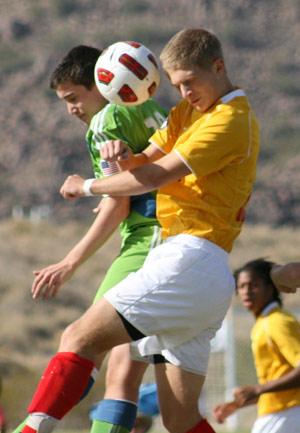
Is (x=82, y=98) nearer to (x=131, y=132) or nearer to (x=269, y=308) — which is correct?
(x=131, y=132)

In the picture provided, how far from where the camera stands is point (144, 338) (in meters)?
7.07

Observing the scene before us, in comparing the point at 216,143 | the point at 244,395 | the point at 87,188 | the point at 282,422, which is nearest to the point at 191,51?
the point at 216,143

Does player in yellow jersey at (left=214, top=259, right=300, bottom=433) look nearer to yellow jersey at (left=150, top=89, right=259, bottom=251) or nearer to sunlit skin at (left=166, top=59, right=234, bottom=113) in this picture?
yellow jersey at (left=150, top=89, right=259, bottom=251)

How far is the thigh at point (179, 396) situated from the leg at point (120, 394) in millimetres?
353

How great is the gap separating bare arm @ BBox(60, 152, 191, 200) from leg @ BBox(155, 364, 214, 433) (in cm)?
85

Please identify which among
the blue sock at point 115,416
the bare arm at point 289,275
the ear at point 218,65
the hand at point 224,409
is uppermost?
the ear at point 218,65

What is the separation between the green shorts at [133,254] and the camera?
24.7ft

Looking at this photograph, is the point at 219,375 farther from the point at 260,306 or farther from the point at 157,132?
the point at 157,132

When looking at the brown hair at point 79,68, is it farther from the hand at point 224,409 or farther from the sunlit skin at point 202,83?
the hand at point 224,409

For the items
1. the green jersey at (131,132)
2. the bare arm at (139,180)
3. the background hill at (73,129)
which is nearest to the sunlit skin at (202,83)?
the bare arm at (139,180)

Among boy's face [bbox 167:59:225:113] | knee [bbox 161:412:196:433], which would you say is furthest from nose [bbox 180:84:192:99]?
knee [bbox 161:412:196:433]

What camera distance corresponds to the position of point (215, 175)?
685 cm

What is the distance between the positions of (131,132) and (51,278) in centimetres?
87

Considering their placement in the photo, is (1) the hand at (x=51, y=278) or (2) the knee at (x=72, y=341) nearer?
(2) the knee at (x=72, y=341)
